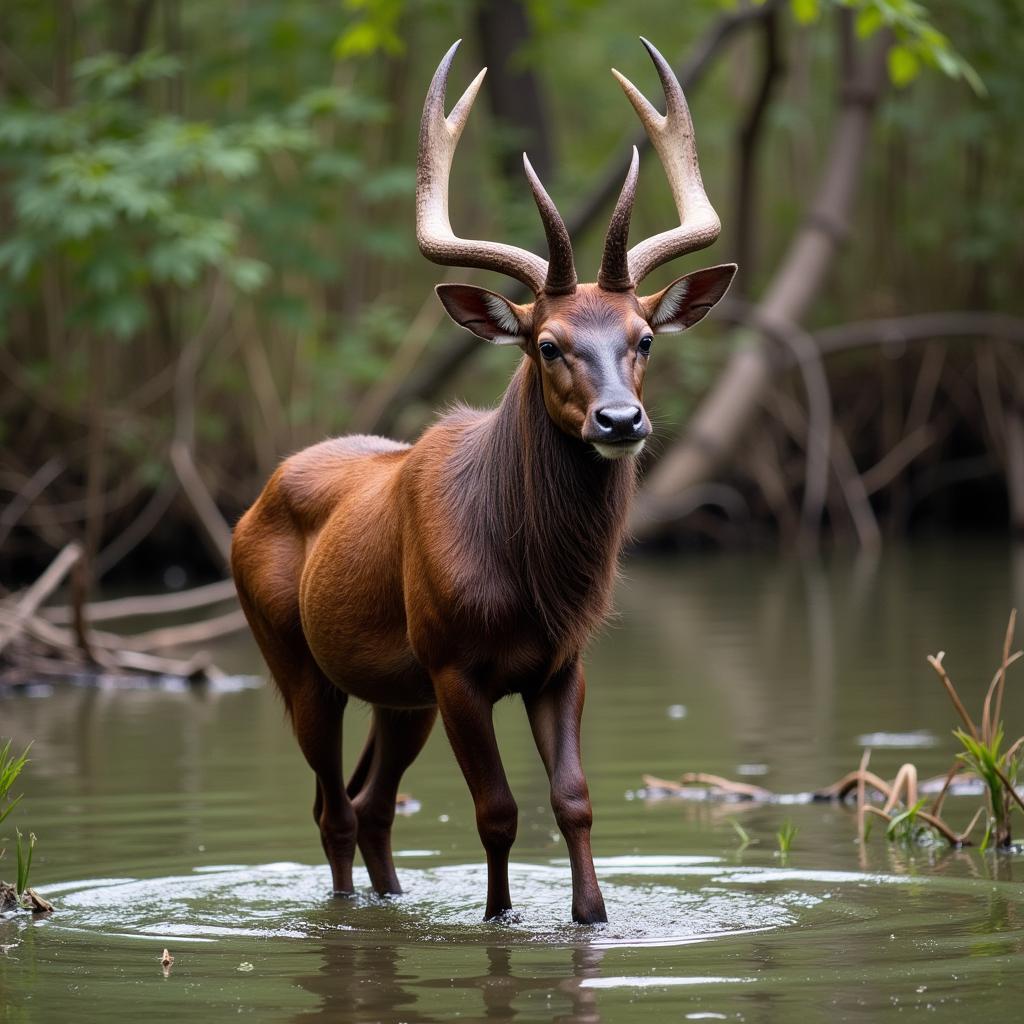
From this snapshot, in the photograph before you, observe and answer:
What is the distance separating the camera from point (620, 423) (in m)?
5.31

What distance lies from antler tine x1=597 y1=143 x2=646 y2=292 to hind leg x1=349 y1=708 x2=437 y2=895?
1821mm

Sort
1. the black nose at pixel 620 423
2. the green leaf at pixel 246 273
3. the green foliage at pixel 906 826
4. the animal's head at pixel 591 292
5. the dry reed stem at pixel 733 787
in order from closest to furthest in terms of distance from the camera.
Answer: the black nose at pixel 620 423 → the animal's head at pixel 591 292 → the green foliage at pixel 906 826 → the dry reed stem at pixel 733 787 → the green leaf at pixel 246 273

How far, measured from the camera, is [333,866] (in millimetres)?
6641

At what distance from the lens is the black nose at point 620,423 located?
531 cm

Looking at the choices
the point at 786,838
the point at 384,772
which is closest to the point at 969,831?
the point at 786,838

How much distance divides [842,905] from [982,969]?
995 mm

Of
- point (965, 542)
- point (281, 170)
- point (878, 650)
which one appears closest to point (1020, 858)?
point (878, 650)

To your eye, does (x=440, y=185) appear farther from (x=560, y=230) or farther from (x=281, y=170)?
(x=281, y=170)

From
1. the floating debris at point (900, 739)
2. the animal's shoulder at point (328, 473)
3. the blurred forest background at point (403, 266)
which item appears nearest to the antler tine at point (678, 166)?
the animal's shoulder at point (328, 473)

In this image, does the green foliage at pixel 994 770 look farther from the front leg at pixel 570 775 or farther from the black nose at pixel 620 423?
the black nose at pixel 620 423

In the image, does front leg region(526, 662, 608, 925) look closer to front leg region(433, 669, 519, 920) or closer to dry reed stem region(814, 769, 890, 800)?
front leg region(433, 669, 519, 920)

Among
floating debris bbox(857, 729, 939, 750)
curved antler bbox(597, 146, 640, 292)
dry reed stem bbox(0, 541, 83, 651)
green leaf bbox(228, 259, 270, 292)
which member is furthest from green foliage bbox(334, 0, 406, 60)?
curved antler bbox(597, 146, 640, 292)

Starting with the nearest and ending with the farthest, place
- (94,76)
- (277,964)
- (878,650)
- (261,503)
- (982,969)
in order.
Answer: (982,969) → (277,964) → (261,503) → (878,650) → (94,76)

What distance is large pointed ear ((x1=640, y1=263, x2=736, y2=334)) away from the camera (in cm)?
600
